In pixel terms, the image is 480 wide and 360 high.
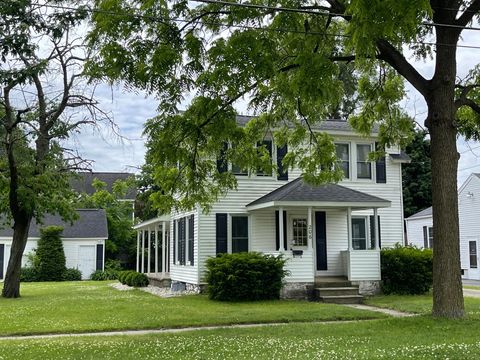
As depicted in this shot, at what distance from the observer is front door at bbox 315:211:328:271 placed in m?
20.6

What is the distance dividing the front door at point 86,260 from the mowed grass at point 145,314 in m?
18.6

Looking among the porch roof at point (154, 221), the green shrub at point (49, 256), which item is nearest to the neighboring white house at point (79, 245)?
the green shrub at point (49, 256)

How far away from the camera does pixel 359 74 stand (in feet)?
50.6

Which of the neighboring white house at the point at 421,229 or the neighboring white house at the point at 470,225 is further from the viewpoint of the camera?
the neighboring white house at the point at 421,229

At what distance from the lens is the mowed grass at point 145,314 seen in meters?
12.2

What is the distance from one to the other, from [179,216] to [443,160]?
43.8 feet

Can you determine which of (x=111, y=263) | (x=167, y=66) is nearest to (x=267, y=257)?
(x=167, y=66)

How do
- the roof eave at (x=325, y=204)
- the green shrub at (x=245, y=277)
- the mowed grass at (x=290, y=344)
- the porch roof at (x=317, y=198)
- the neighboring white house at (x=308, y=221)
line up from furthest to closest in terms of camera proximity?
1. the neighboring white house at (x=308, y=221)
2. the porch roof at (x=317, y=198)
3. the roof eave at (x=325, y=204)
4. the green shrub at (x=245, y=277)
5. the mowed grass at (x=290, y=344)

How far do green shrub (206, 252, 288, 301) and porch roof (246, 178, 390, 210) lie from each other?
1.92m

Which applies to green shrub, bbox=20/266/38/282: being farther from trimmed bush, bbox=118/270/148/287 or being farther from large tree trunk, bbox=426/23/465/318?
large tree trunk, bbox=426/23/465/318

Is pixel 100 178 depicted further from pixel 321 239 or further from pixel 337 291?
pixel 337 291

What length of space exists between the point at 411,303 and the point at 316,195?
4.81 meters

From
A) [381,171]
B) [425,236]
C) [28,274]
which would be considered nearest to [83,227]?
[28,274]

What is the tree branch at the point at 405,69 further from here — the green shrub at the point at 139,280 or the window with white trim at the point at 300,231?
the green shrub at the point at 139,280
